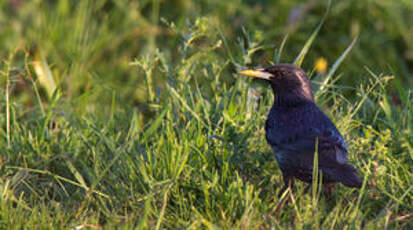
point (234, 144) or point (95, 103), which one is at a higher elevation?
point (234, 144)

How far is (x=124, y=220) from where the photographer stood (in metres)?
3.21

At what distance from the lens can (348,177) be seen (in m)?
3.23

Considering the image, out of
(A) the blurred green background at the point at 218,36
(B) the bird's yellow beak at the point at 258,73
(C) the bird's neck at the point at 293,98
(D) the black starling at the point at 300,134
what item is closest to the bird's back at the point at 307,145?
(D) the black starling at the point at 300,134

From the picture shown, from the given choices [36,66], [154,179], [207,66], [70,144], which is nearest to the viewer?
[154,179]

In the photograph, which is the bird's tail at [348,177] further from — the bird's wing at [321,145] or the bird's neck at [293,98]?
the bird's neck at [293,98]

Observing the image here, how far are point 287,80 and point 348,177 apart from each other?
886 mm

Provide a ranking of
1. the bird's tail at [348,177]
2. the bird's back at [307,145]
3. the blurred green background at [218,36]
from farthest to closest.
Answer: the blurred green background at [218,36] → the bird's back at [307,145] → the bird's tail at [348,177]

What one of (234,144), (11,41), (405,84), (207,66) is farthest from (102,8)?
(234,144)

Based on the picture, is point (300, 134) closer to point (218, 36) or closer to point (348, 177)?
point (348, 177)

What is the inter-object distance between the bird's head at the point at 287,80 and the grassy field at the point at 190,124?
20cm

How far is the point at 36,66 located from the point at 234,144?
221 centimetres

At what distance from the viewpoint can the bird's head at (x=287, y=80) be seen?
3.89 m

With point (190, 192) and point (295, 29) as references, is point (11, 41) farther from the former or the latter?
point (190, 192)

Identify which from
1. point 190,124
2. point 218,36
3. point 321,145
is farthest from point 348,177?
point 218,36
